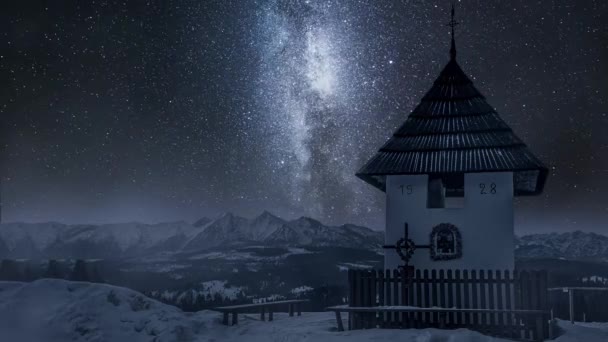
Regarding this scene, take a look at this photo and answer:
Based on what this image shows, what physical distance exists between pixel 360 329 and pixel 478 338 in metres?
3.48

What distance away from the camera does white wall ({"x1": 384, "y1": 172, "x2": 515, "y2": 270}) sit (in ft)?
60.6

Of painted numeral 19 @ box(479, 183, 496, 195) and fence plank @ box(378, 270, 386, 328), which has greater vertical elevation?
painted numeral 19 @ box(479, 183, 496, 195)

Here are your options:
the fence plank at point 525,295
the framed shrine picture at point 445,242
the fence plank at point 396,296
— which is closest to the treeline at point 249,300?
the fence plank at point 396,296

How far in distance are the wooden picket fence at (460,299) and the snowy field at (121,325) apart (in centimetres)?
96

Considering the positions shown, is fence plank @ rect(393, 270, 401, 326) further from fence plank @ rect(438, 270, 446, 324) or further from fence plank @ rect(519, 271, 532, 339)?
fence plank @ rect(519, 271, 532, 339)

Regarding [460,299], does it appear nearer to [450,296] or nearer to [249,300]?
[450,296]

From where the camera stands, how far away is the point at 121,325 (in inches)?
631

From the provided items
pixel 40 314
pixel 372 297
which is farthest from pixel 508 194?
pixel 40 314

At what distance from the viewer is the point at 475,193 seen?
18938 millimetres

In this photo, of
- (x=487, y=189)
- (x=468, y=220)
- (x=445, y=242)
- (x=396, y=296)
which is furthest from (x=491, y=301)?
(x=487, y=189)

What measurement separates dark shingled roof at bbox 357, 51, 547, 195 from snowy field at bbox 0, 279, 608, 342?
533cm

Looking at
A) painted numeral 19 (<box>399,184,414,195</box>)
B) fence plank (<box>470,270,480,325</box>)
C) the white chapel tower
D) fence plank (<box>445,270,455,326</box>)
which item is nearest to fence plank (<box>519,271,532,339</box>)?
fence plank (<box>470,270,480,325</box>)

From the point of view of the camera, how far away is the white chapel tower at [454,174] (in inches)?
729

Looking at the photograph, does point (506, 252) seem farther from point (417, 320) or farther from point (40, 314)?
point (40, 314)
